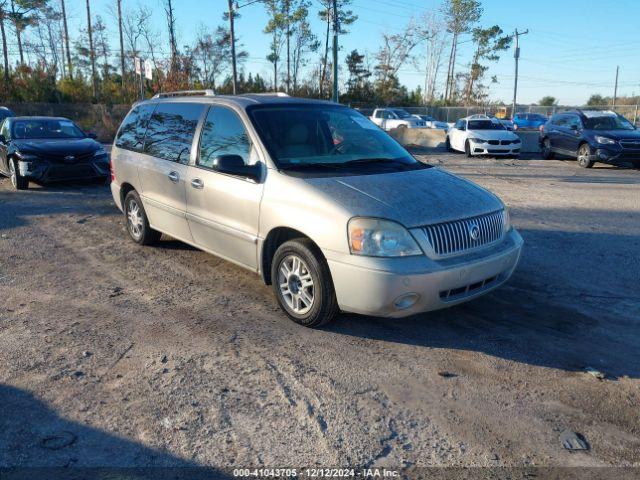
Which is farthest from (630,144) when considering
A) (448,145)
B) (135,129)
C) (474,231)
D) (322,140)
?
(135,129)

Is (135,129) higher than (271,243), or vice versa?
(135,129)

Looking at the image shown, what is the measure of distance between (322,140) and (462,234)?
168 centimetres

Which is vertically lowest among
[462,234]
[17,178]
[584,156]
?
[17,178]

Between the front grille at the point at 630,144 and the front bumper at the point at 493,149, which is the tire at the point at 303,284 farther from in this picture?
the front bumper at the point at 493,149

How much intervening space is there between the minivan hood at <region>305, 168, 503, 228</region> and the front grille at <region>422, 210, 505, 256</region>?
1.9 inches

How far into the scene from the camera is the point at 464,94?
208 feet

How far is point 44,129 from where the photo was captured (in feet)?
38.5

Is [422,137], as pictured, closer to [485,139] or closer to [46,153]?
[485,139]

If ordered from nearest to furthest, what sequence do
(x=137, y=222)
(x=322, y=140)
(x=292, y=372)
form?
(x=292, y=372), (x=322, y=140), (x=137, y=222)

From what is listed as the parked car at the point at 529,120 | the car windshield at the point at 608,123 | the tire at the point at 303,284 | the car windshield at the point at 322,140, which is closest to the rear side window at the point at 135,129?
the car windshield at the point at 322,140

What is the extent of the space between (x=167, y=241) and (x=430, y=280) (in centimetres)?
432

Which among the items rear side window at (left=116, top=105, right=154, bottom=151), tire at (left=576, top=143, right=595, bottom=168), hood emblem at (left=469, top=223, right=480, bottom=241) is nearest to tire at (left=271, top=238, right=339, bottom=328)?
hood emblem at (left=469, top=223, right=480, bottom=241)

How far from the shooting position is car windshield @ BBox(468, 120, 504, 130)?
1983cm

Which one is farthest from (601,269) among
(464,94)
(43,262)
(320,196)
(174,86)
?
(464,94)
